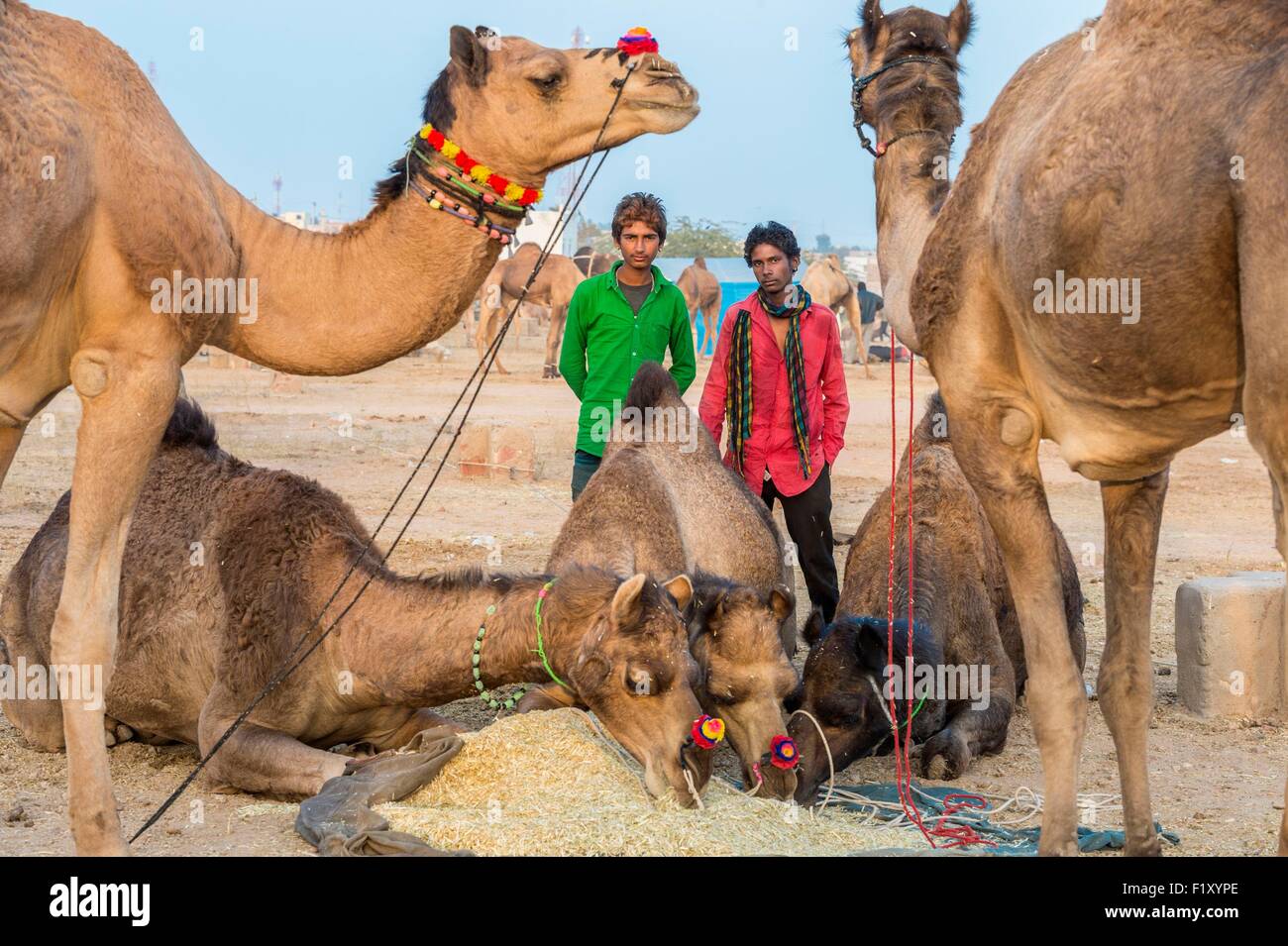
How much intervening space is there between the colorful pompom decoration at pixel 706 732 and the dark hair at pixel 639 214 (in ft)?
13.3

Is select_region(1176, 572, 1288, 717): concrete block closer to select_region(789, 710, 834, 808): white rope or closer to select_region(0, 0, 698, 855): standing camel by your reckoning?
select_region(789, 710, 834, 808): white rope

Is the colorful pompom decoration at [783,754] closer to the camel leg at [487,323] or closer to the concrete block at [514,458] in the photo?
the concrete block at [514,458]

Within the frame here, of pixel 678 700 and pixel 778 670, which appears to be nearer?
pixel 678 700

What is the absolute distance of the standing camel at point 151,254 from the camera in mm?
4676

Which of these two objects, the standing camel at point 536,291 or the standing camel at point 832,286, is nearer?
the standing camel at point 536,291

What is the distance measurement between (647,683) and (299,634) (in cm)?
175

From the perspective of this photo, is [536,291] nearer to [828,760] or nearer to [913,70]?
[828,760]

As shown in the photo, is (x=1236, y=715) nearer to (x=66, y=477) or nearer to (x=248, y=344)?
(x=248, y=344)

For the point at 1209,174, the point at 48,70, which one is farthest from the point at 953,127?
the point at 48,70

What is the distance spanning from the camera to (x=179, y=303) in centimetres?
490

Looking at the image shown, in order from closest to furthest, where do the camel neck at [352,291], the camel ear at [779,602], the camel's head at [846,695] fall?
the camel neck at [352,291], the camel's head at [846,695], the camel ear at [779,602]

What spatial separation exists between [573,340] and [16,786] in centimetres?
400

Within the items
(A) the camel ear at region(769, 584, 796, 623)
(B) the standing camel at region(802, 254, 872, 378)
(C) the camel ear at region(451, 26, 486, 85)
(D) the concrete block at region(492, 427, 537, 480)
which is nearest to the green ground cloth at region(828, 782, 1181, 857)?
(A) the camel ear at region(769, 584, 796, 623)

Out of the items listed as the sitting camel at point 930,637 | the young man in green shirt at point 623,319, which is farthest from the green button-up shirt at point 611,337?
the sitting camel at point 930,637
